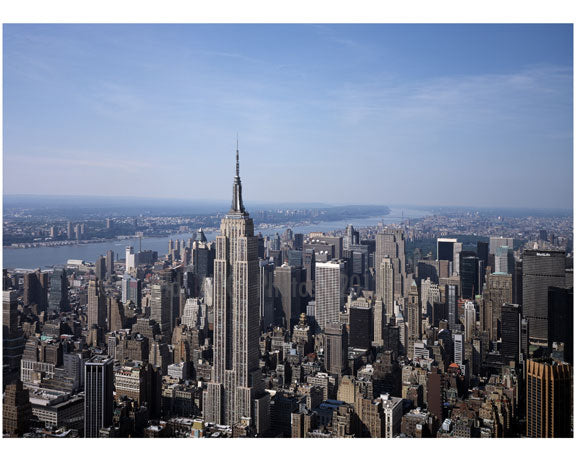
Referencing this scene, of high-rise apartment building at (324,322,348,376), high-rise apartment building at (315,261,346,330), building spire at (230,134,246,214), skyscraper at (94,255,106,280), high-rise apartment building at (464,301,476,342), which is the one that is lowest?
high-rise apartment building at (324,322,348,376)

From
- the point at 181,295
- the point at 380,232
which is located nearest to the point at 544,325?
the point at 380,232

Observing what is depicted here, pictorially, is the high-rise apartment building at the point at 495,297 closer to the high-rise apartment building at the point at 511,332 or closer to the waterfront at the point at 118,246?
the high-rise apartment building at the point at 511,332

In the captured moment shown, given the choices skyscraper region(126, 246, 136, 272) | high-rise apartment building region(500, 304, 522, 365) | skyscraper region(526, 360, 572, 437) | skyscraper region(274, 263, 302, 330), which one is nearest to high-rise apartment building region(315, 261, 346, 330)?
skyscraper region(274, 263, 302, 330)

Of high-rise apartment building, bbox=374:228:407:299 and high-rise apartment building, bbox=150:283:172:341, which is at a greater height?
high-rise apartment building, bbox=374:228:407:299

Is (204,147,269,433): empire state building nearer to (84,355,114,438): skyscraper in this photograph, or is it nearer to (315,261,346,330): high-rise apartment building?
(84,355,114,438): skyscraper

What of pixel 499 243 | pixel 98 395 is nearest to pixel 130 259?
pixel 98 395

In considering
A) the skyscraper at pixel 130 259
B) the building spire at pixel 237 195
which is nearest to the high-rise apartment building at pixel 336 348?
the building spire at pixel 237 195

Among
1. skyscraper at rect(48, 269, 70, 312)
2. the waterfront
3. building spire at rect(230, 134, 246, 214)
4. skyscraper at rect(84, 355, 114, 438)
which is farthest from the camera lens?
skyscraper at rect(48, 269, 70, 312)
